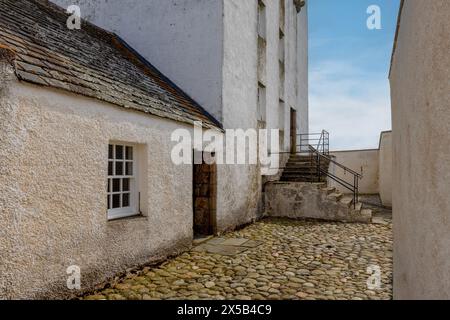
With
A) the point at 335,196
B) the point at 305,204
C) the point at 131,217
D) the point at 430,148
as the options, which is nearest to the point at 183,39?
the point at 131,217

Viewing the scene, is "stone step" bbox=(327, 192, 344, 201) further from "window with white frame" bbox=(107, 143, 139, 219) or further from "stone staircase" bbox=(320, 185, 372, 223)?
"window with white frame" bbox=(107, 143, 139, 219)

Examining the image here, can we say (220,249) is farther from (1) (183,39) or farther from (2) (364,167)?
(2) (364,167)

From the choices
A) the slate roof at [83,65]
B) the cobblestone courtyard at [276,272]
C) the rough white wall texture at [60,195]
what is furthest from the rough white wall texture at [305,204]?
the rough white wall texture at [60,195]

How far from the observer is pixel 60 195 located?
418 centimetres

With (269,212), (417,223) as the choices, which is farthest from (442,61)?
→ (269,212)

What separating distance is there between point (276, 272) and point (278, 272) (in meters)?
0.04

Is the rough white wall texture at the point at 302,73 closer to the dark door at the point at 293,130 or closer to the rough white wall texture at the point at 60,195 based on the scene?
the dark door at the point at 293,130

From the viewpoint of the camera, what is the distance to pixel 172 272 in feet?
18.4

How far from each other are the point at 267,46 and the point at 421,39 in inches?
432

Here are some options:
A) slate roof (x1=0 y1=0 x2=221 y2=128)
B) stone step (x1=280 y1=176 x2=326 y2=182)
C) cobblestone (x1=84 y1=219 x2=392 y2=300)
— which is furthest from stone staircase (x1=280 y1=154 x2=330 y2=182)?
slate roof (x1=0 y1=0 x2=221 y2=128)

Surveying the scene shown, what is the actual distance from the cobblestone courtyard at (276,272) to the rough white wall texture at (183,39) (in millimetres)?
4082

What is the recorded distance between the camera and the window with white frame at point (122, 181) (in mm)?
5609

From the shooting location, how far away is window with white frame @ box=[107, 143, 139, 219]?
5.61 metres
